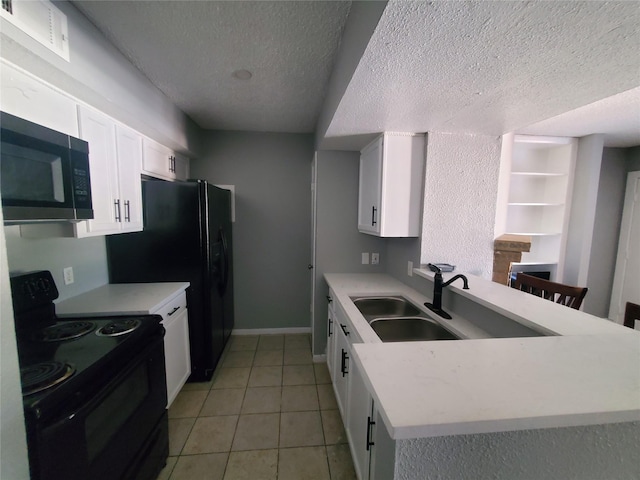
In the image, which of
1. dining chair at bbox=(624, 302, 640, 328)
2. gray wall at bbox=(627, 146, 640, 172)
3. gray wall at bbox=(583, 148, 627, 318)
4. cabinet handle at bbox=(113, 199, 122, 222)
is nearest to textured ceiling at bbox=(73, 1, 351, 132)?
cabinet handle at bbox=(113, 199, 122, 222)

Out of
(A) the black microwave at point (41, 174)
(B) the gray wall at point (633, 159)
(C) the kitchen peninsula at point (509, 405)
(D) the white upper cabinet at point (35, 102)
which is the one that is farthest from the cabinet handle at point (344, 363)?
(B) the gray wall at point (633, 159)

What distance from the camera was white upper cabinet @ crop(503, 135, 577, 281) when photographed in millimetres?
2844

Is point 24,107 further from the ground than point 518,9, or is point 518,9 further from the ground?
point 518,9

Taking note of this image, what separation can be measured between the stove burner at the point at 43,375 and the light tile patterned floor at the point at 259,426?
1.01 m

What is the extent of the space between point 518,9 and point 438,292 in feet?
4.47

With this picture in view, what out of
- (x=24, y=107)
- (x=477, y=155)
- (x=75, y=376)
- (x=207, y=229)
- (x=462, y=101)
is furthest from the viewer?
(x=207, y=229)

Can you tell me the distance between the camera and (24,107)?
1.12m

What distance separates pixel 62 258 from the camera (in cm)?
166

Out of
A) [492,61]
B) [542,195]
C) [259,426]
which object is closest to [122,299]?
[259,426]

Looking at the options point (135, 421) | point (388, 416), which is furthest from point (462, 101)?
point (135, 421)

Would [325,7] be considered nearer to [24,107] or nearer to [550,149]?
[24,107]

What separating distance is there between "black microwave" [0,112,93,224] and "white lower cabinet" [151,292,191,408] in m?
0.81

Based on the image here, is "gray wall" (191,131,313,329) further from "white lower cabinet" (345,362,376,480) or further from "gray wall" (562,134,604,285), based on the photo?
"gray wall" (562,134,604,285)

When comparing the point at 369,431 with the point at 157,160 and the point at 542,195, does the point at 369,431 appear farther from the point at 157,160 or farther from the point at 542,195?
the point at 542,195
